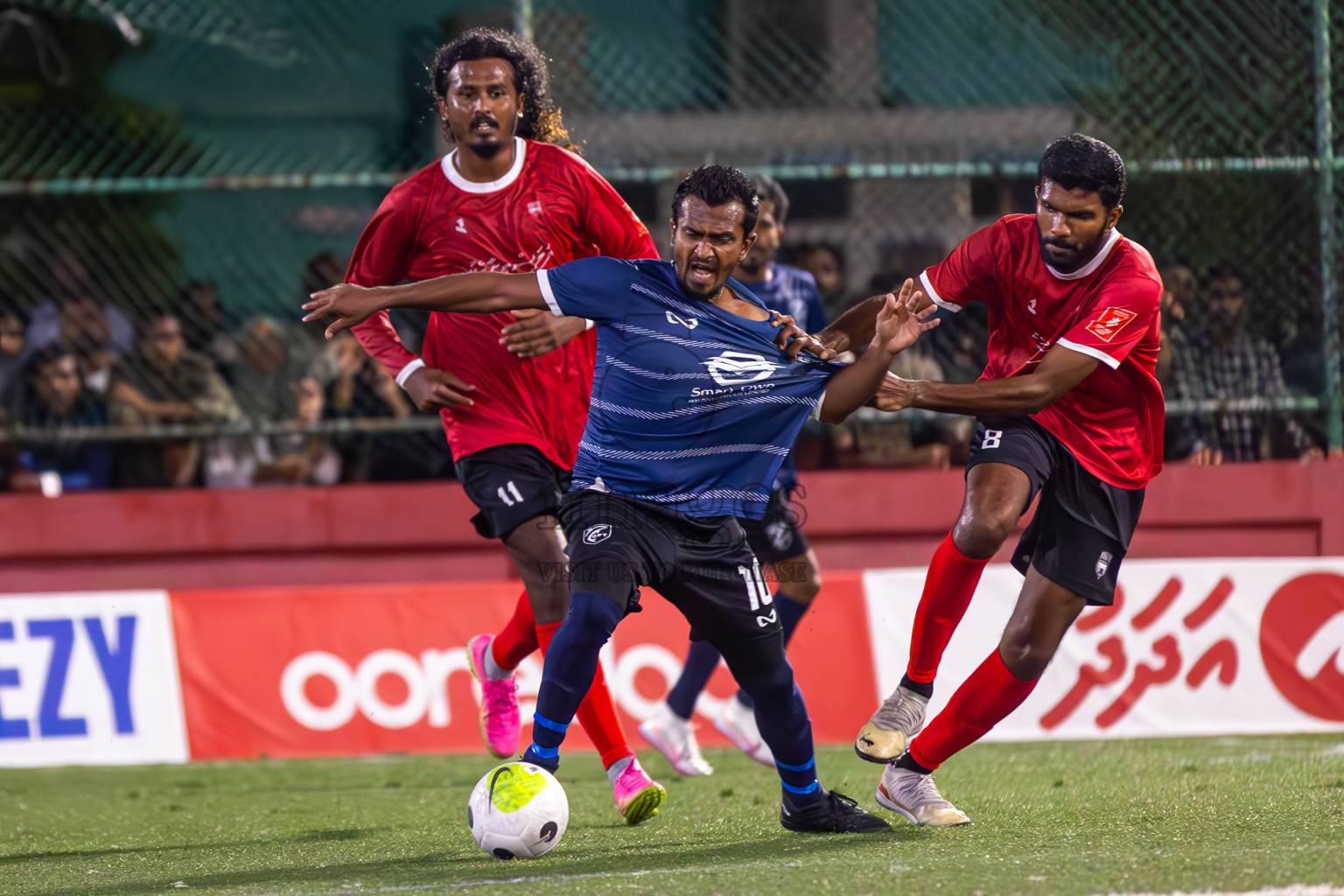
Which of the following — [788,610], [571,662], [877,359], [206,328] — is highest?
[206,328]

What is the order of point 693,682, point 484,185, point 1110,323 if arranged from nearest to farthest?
point 1110,323, point 484,185, point 693,682

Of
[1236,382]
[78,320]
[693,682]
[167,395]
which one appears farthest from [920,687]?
[78,320]

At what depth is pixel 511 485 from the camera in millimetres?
5188

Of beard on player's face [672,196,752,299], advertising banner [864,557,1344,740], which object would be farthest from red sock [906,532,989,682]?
advertising banner [864,557,1344,740]

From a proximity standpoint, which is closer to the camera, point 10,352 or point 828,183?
point 828,183

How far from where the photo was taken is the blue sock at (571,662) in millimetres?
4137

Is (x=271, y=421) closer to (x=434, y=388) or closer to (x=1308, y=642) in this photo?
(x=434, y=388)

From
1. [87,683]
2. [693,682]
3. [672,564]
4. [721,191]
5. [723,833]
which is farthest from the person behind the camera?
[87,683]

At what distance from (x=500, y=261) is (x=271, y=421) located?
13.8 ft

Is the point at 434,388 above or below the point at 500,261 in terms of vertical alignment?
below

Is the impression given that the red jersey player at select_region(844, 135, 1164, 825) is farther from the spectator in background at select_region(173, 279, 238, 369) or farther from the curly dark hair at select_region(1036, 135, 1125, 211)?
the spectator in background at select_region(173, 279, 238, 369)

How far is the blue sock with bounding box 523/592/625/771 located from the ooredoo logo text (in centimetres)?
503

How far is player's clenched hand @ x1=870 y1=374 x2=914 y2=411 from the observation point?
14.3ft

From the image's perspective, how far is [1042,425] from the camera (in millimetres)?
4723
